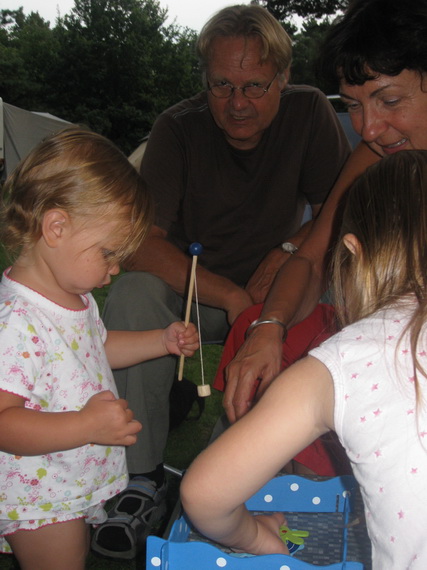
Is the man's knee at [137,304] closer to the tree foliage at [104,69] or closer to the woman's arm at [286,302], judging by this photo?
the woman's arm at [286,302]

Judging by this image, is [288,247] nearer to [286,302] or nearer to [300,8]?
[286,302]

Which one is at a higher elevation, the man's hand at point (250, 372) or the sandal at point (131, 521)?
the man's hand at point (250, 372)

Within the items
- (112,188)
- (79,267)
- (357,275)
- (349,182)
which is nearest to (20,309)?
(79,267)

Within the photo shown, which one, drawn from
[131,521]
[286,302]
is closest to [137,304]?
[286,302]

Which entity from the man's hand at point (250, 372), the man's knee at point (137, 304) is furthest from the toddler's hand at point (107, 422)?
the man's knee at point (137, 304)

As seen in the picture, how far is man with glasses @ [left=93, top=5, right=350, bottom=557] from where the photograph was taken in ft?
6.14

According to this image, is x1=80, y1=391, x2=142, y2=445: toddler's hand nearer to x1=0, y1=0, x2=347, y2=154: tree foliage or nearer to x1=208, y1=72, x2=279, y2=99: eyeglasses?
x1=208, y1=72, x2=279, y2=99: eyeglasses

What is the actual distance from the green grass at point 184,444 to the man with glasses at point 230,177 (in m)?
0.21

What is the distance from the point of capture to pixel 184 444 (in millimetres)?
2322

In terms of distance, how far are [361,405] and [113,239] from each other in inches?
24.2

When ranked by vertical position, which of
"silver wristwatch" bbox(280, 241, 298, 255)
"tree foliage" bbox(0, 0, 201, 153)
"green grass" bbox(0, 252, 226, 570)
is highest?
"tree foliage" bbox(0, 0, 201, 153)

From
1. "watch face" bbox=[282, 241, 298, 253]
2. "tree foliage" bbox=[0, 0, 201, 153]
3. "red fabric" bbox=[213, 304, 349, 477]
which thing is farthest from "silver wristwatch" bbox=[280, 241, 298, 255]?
"tree foliage" bbox=[0, 0, 201, 153]

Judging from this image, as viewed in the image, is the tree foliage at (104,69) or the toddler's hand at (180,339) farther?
the tree foliage at (104,69)

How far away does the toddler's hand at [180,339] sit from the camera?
1473 millimetres
